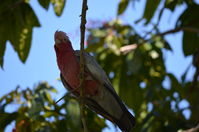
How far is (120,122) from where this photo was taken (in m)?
3.60

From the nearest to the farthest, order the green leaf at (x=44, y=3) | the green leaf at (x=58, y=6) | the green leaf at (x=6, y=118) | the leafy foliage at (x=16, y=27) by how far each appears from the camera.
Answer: the green leaf at (x=44, y=3) → the leafy foliage at (x=16, y=27) → the green leaf at (x=6, y=118) → the green leaf at (x=58, y=6)

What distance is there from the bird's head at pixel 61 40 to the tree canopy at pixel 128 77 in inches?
21.8

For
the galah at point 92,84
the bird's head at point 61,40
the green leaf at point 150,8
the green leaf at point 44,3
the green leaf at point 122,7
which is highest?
the green leaf at point 122,7

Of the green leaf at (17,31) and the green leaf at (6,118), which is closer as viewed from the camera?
the green leaf at (17,31)

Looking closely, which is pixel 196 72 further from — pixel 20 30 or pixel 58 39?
pixel 20 30

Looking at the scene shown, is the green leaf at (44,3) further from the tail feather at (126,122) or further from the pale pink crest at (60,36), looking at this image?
the tail feather at (126,122)

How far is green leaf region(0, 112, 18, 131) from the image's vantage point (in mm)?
4266

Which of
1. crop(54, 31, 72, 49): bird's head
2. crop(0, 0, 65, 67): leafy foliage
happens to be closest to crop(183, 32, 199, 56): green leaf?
crop(54, 31, 72, 49): bird's head

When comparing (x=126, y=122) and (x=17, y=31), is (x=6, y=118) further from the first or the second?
(x=126, y=122)

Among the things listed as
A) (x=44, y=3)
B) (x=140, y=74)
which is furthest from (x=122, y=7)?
(x=44, y=3)

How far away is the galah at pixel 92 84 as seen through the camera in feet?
11.5

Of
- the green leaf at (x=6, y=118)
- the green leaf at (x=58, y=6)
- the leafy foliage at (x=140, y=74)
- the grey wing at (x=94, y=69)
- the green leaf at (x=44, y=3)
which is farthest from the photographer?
the green leaf at (x=58, y=6)

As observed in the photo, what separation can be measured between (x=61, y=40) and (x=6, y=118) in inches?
44.1

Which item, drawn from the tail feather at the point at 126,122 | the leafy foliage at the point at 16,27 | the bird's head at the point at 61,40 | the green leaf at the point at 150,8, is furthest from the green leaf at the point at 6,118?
the green leaf at the point at 150,8
